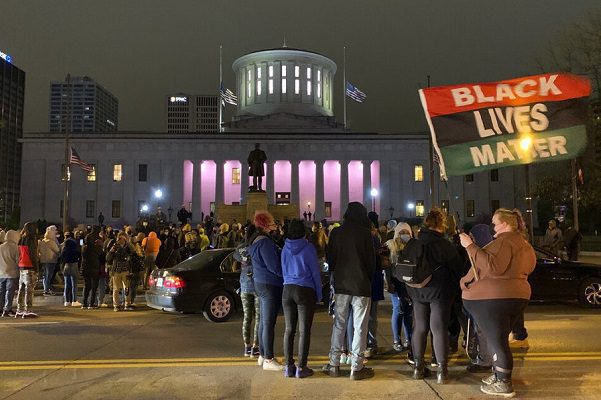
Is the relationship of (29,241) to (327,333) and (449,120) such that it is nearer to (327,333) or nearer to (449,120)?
(327,333)

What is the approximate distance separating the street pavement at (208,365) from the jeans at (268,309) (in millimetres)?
328

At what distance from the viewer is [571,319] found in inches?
442

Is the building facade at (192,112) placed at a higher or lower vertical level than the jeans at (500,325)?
higher

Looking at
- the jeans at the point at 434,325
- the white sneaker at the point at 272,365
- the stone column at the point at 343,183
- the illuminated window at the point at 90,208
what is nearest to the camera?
the jeans at the point at 434,325

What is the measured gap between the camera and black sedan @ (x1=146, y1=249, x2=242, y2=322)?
11430 mm

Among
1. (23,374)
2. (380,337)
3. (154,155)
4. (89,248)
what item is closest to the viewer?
(23,374)

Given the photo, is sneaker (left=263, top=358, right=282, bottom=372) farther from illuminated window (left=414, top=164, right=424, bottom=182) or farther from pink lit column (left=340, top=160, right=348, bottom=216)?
illuminated window (left=414, top=164, right=424, bottom=182)

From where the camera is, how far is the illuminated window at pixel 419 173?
249 feet

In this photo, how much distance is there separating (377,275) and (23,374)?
497 centimetres

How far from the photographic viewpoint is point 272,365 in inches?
277

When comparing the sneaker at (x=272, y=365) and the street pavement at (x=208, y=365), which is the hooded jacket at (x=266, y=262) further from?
the street pavement at (x=208, y=365)

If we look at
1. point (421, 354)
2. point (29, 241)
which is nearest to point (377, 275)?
point (421, 354)

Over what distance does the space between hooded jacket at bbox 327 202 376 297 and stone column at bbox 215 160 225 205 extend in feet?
223

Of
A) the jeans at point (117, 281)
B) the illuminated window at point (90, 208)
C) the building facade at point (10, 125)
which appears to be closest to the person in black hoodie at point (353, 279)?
the jeans at point (117, 281)
